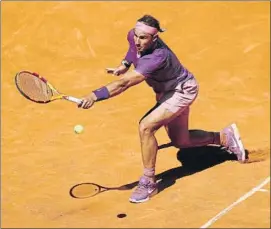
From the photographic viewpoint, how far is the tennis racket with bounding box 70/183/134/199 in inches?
341

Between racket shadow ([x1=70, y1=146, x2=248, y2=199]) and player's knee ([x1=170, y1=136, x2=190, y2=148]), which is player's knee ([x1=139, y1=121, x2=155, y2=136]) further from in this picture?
racket shadow ([x1=70, y1=146, x2=248, y2=199])

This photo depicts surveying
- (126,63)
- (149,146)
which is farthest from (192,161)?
(126,63)

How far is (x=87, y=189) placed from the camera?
8836 millimetres

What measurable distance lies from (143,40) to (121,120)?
327 cm

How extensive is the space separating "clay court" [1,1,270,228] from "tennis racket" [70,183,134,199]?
0.07 m

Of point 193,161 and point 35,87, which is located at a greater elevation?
point 35,87

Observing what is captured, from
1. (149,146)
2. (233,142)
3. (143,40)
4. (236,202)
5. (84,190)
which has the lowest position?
(236,202)

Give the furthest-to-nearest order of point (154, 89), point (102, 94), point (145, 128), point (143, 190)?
1. point (154, 89)
2. point (143, 190)
3. point (145, 128)
4. point (102, 94)

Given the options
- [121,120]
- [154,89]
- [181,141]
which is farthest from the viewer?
[121,120]

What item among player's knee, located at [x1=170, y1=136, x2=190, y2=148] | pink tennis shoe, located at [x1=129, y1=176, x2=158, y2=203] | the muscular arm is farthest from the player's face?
pink tennis shoe, located at [x1=129, y1=176, x2=158, y2=203]

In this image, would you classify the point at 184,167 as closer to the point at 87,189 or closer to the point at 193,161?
the point at 193,161

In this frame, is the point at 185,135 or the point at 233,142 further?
the point at 233,142

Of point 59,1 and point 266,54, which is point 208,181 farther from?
point 59,1

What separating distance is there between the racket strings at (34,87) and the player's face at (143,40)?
1.27 meters
